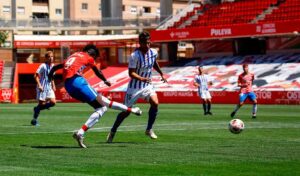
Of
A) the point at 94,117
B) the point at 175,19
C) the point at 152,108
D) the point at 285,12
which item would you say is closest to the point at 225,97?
the point at 285,12

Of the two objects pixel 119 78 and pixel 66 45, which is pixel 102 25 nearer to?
pixel 66 45

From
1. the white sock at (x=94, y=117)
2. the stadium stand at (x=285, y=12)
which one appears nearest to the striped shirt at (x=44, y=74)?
the white sock at (x=94, y=117)

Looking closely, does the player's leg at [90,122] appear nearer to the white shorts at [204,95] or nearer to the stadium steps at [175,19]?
the white shorts at [204,95]

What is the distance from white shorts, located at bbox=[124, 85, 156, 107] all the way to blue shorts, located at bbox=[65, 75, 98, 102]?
155 centimetres

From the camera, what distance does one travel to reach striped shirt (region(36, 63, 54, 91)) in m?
24.5

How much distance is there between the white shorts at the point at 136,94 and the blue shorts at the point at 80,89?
155 cm

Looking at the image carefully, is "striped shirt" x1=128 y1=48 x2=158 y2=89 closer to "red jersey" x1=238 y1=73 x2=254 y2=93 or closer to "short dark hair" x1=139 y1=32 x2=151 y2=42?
"short dark hair" x1=139 y1=32 x2=151 y2=42

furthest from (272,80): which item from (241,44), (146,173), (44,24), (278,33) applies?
(146,173)

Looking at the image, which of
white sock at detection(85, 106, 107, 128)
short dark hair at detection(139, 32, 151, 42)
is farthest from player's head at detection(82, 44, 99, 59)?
short dark hair at detection(139, 32, 151, 42)

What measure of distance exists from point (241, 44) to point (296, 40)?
600 cm

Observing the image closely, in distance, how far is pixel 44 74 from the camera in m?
24.6

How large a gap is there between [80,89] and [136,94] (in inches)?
73.4

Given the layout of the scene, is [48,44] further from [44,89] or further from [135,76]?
[135,76]

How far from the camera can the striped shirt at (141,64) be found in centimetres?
1705
